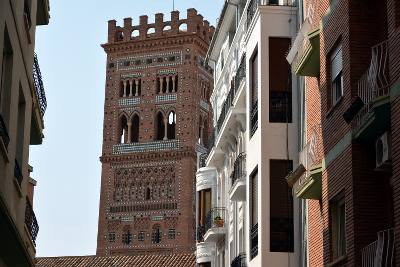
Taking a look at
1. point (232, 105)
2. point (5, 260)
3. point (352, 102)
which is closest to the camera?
point (352, 102)

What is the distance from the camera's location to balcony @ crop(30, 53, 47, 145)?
20.4m

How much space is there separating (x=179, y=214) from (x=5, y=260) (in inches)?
2461

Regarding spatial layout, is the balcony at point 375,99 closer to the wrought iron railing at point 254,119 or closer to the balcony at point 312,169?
the balcony at point 312,169

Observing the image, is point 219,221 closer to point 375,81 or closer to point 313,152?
point 313,152

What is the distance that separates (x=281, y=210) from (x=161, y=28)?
66.5 m

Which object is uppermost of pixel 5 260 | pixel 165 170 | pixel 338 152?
pixel 165 170

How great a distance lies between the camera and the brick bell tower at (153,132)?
8119 centimetres

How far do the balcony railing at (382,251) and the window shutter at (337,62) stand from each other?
3.40 m

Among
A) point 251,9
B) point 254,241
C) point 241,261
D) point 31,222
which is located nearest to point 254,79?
point 254,241

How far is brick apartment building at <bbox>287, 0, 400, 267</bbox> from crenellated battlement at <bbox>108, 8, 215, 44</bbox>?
6862cm

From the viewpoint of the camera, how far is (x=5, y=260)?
18406 mm

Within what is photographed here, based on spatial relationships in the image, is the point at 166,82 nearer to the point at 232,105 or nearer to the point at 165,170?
the point at 165,170

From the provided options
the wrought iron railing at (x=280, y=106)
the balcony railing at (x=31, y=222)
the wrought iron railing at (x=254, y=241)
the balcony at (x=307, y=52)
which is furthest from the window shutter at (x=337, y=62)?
the balcony railing at (x=31, y=222)

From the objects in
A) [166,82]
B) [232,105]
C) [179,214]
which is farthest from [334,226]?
[166,82]
